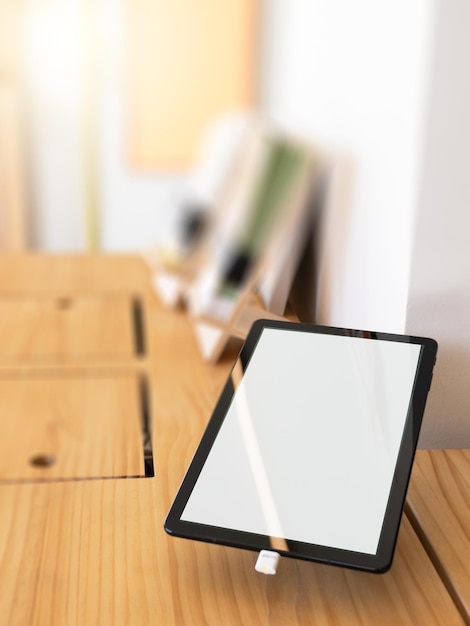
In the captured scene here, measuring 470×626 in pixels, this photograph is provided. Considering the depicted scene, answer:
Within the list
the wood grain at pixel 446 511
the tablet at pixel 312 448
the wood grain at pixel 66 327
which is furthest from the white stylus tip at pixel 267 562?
the wood grain at pixel 66 327

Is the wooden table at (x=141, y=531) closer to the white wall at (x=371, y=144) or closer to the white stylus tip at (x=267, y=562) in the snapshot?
the white stylus tip at (x=267, y=562)

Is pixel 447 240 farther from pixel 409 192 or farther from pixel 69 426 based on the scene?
pixel 69 426

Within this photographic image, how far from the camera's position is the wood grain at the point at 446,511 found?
1.76 feet

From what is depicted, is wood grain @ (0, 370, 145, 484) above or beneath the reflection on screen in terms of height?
beneath

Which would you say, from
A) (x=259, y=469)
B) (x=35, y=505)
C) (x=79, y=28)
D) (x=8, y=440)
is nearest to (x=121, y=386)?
(x=8, y=440)

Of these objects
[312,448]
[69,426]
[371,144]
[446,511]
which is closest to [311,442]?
[312,448]

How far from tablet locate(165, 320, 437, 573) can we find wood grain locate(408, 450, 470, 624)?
64 millimetres

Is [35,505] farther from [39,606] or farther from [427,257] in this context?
[427,257]

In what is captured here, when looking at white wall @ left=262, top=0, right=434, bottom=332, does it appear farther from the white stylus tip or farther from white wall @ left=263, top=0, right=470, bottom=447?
the white stylus tip

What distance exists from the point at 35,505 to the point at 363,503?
0.28m

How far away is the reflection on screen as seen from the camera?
524mm

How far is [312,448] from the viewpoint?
57 cm

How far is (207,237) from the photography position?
151 cm

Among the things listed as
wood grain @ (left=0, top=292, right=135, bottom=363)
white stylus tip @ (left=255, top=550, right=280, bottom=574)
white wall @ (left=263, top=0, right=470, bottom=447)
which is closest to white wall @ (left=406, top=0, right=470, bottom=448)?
white wall @ (left=263, top=0, right=470, bottom=447)
